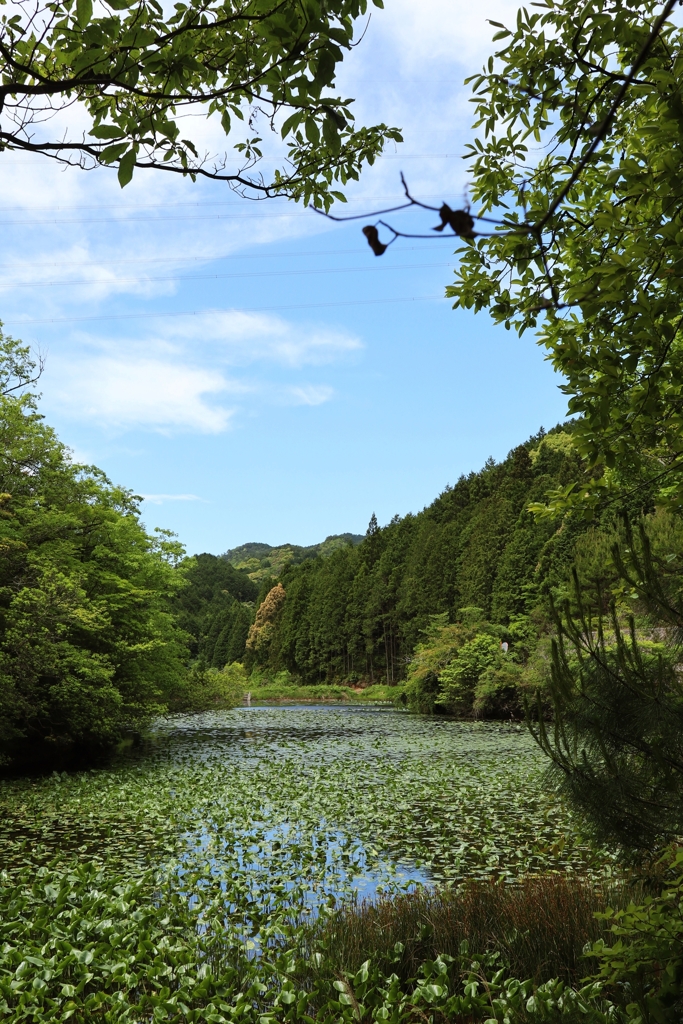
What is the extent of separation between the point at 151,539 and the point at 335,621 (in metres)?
39.1

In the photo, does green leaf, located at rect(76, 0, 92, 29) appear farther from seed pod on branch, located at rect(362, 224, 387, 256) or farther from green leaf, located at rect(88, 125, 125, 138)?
seed pod on branch, located at rect(362, 224, 387, 256)

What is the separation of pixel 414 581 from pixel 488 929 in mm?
44268

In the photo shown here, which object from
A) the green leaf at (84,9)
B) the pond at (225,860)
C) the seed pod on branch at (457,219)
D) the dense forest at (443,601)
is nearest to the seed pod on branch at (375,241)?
the seed pod on branch at (457,219)

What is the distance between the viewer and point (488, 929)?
4.92 meters

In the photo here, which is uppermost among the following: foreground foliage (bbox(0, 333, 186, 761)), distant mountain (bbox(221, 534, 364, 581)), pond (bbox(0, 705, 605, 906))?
distant mountain (bbox(221, 534, 364, 581))

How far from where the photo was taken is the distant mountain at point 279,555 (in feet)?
369

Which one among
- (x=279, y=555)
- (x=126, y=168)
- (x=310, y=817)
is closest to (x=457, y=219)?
(x=126, y=168)

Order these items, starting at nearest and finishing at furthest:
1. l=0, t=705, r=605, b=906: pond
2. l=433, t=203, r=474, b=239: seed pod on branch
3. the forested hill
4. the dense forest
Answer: l=433, t=203, r=474, b=239: seed pod on branch < l=0, t=705, r=605, b=906: pond < the dense forest < the forested hill

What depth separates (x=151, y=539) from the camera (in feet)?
63.2

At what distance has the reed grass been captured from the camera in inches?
178

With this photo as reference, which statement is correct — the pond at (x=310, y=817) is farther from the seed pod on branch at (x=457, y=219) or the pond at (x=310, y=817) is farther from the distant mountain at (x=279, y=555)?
the distant mountain at (x=279, y=555)

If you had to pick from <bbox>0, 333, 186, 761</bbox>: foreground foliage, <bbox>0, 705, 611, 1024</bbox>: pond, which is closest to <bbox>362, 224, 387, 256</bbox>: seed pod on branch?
<bbox>0, 705, 611, 1024</bbox>: pond

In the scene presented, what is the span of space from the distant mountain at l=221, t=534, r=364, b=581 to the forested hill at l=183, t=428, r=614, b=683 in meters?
38.4

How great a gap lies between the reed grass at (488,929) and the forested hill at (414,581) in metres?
25.6
